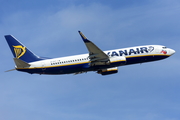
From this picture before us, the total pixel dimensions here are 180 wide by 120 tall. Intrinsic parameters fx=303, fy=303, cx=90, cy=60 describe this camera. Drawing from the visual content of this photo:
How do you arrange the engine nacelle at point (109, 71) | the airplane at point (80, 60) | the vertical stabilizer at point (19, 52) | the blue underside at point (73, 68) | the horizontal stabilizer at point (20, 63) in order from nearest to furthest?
1. the horizontal stabilizer at point (20, 63)
2. the airplane at point (80, 60)
3. the blue underside at point (73, 68)
4. the vertical stabilizer at point (19, 52)
5. the engine nacelle at point (109, 71)

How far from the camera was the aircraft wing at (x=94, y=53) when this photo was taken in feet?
203

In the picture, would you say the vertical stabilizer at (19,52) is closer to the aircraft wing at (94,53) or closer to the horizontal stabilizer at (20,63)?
the horizontal stabilizer at (20,63)

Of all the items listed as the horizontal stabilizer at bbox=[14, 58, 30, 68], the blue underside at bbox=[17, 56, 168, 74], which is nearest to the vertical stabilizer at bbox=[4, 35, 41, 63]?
the horizontal stabilizer at bbox=[14, 58, 30, 68]

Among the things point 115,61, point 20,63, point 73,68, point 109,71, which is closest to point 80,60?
point 73,68

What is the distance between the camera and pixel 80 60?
68.3 meters

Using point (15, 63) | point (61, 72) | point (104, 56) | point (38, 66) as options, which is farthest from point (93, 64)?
point (15, 63)

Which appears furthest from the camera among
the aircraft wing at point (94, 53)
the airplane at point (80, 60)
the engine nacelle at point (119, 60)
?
the engine nacelle at point (119, 60)

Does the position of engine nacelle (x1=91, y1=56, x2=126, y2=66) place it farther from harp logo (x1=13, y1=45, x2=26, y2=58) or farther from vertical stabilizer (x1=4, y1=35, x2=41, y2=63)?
harp logo (x1=13, y1=45, x2=26, y2=58)

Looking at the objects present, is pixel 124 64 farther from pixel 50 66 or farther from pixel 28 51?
pixel 28 51

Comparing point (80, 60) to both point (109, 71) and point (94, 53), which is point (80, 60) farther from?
point (109, 71)

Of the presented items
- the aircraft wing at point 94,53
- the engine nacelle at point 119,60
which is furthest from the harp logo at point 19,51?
the engine nacelle at point 119,60

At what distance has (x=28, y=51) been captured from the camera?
70.8 metres

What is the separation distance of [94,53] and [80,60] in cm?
447

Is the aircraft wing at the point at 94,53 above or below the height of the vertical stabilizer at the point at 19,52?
below
